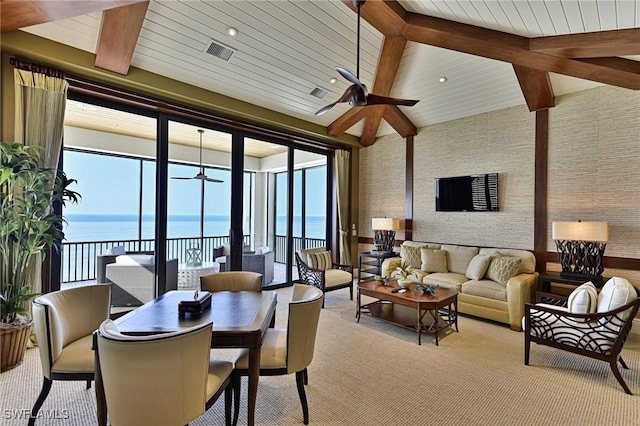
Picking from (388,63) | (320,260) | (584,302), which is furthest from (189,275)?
(584,302)

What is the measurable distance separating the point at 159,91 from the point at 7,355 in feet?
10.9

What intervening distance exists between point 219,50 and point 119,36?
1082mm

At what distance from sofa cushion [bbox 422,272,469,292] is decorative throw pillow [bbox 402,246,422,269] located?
0.55 m

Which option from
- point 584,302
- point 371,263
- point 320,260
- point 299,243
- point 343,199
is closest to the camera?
point 584,302

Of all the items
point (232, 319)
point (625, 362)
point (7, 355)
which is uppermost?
point (232, 319)

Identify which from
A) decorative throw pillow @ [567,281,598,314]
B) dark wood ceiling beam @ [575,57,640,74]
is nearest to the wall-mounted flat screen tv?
dark wood ceiling beam @ [575,57,640,74]

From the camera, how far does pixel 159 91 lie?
13.6ft

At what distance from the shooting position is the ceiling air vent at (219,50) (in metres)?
3.78

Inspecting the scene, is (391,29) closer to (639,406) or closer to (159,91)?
(159,91)

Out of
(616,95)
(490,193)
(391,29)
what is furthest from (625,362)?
(391,29)

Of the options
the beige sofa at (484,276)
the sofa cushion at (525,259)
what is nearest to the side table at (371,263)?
the beige sofa at (484,276)

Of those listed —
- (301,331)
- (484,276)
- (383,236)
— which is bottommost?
(484,276)

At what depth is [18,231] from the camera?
2.95m

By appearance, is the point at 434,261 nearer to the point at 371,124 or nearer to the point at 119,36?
the point at 371,124
